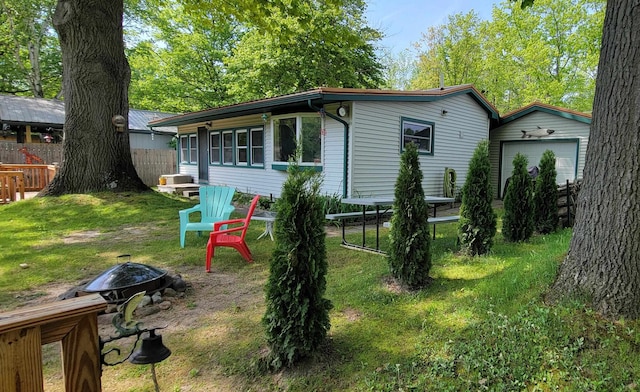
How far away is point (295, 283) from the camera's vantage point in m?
2.35

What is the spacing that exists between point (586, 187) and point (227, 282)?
355 centimetres

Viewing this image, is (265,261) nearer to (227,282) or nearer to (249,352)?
(227,282)

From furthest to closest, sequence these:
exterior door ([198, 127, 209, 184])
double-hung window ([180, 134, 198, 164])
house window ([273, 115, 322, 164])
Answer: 1. double-hung window ([180, 134, 198, 164])
2. exterior door ([198, 127, 209, 184])
3. house window ([273, 115, 322, 164])

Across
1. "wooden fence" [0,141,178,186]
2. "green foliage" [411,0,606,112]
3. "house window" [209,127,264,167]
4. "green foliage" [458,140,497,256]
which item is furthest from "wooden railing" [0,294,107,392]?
"green foliage" [411,0,606,112]

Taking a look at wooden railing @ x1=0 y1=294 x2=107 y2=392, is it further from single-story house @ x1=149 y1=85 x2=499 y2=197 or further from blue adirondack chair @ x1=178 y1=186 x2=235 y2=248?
single-story house @ x1=149 y1=85 x2=499 y2=197

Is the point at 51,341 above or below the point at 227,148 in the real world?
below

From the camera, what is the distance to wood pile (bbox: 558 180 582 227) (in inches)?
234

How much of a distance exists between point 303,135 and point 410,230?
5.78 meters

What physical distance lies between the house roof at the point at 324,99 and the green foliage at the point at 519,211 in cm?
380

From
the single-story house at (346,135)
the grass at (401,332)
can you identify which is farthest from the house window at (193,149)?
the grass at (401,332)

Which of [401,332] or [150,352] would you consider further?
[401,332]

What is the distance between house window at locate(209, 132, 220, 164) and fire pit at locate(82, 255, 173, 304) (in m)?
9.47

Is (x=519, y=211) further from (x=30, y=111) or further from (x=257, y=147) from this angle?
(x=30, y=111)

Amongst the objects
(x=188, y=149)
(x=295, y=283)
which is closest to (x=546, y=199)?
(x=295, y=283)
